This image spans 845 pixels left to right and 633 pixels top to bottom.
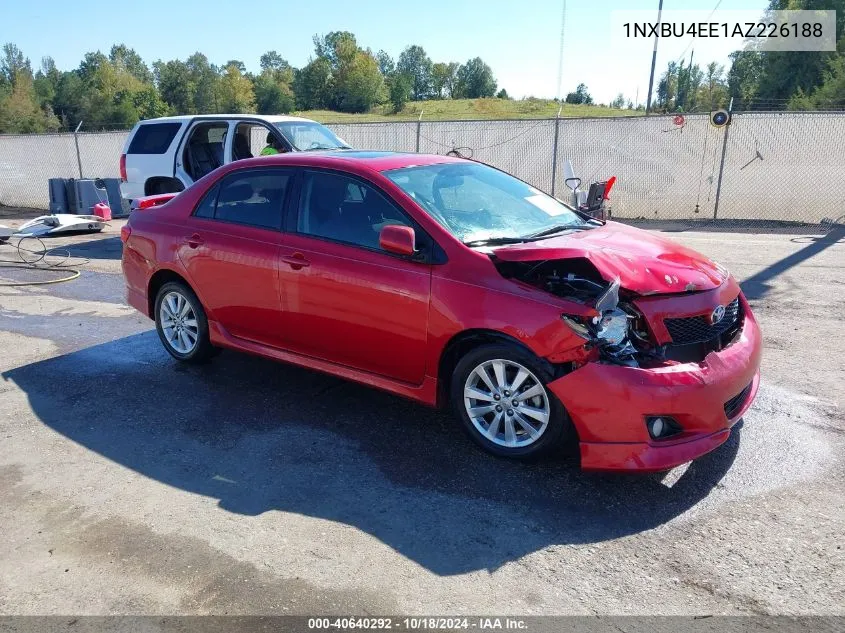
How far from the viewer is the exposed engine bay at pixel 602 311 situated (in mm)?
3514

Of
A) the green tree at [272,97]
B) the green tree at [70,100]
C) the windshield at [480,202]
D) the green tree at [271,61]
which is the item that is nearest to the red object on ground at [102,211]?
the windshield at [480,202]

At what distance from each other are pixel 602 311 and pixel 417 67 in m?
132

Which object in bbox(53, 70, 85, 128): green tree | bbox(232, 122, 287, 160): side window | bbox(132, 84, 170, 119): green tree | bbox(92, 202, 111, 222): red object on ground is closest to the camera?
bbox(232, 122, 287, 160): side window

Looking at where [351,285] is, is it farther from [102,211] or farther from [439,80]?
[439,80]

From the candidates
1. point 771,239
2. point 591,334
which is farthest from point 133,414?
point 771,239

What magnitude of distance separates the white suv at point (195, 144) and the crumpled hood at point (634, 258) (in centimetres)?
751

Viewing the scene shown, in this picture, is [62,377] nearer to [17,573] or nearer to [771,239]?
[17,573]

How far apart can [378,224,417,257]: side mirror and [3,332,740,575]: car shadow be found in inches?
47.2

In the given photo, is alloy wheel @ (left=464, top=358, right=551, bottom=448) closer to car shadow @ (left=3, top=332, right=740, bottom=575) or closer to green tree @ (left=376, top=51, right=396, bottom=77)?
car shadow @ (left=3, top=332, right=740, bottom=575)

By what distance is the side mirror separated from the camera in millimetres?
3934

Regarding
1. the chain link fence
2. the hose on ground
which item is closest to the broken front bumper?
the hose on ground

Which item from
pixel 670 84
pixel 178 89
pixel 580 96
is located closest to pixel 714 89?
pixel 670 84

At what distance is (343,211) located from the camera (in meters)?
4.54

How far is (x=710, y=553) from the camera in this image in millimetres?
3068
